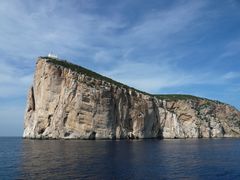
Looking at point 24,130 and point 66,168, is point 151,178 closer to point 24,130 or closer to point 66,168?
point 66,168

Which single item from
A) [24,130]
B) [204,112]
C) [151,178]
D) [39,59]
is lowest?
[151,178]

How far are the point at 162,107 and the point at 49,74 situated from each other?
67.8 metres

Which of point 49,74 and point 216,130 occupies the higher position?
point 49,74

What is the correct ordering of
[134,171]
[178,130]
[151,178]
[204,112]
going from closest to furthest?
1. [151,178]
2. [134,171]
3. [178,130]
4. [204,112]

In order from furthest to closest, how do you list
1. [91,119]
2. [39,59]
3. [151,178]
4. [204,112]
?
[204,112]
[39,59]
[91,119]
[151,178]

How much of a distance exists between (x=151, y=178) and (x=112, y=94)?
96.0 m

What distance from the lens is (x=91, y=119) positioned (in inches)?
4921

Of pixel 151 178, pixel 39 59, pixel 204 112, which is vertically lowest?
pixel 151 178

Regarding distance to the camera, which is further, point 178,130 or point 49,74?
point 178,130

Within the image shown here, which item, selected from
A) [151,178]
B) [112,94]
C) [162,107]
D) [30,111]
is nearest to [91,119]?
[112,94]

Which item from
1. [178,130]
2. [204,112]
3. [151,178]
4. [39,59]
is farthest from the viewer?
[204,112]

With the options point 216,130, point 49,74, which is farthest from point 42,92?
point 216,130

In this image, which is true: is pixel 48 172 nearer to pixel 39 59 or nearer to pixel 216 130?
pixel 39 59

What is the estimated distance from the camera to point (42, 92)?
132 m
